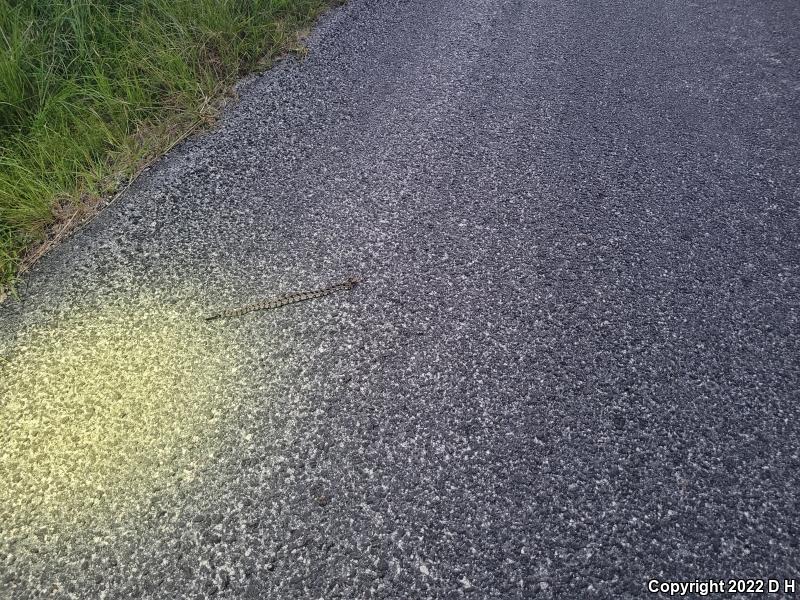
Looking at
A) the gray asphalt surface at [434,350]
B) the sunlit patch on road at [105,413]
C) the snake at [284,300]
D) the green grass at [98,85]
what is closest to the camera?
the gray asphalt surface at [434,350]

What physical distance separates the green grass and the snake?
2.74ft

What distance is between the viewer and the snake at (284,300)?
2055 mm

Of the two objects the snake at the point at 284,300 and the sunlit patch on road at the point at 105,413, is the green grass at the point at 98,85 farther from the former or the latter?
the snake at the point at 284,300

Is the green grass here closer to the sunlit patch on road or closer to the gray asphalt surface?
the gray asphalt surface

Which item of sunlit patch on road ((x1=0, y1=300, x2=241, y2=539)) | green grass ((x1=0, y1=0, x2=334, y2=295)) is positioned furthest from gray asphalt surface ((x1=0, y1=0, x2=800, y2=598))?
green grass ((x1=0, y1=0, x2=334, y2=295))

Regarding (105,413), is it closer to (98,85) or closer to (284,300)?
(284,300)

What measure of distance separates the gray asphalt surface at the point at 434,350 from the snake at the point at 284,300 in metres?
0.04

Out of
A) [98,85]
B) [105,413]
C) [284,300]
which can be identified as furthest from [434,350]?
[98,85]

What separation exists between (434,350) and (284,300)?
1.89ft

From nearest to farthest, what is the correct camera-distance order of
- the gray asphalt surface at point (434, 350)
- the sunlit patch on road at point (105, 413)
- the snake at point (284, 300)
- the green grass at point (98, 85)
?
1. the gray asphalt surface at point (434, 350)
2. the sunlit patch on road at point (105, 413)
3. the snake at point (284, 300)
4. the green grass at point (98, 85)

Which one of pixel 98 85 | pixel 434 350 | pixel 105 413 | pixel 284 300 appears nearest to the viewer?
pixel 105 413

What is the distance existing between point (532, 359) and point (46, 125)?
7.47ft

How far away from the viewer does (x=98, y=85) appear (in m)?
2.70

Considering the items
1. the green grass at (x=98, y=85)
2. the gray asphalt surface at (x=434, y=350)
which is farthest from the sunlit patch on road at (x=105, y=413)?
the green grass at (x=98, y=85)
